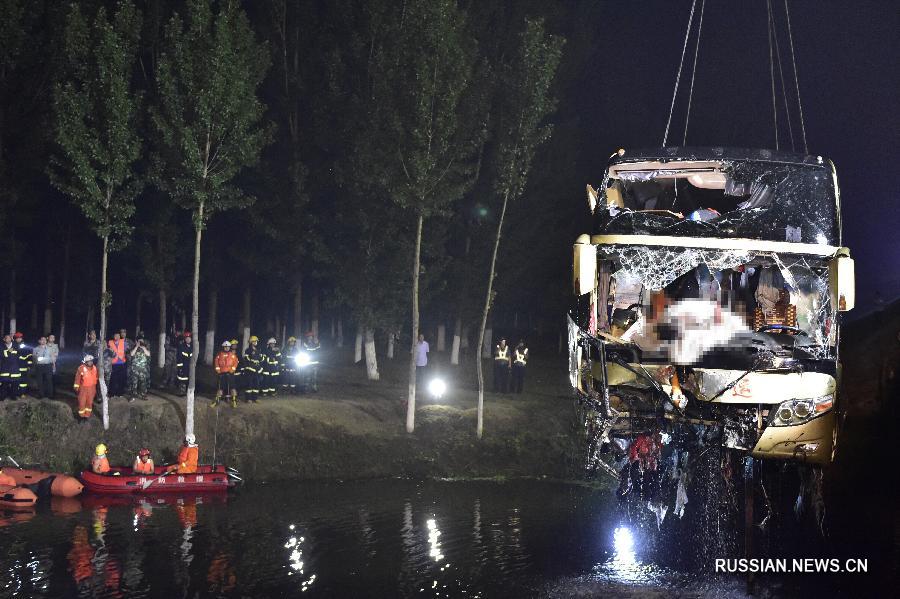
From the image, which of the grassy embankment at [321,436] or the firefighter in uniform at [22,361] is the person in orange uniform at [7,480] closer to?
the grassy embankment at [321,436]

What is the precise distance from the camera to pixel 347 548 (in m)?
15.8

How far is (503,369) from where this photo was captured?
95.9 ft

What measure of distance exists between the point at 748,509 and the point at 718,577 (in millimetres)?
2298

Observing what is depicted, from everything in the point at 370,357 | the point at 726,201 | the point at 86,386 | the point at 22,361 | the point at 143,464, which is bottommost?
the point at 143,464

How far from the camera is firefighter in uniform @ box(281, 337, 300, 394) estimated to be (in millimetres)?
26500

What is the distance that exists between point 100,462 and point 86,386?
2700 mm

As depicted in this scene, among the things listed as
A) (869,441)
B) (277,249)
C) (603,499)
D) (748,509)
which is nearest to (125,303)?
(277,249)

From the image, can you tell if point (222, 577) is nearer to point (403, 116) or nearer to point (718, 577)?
point (718, 577)

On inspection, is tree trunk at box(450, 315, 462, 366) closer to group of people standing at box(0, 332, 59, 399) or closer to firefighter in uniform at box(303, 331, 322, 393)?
firefighter in uniform at box(303, 331, 322, 393)

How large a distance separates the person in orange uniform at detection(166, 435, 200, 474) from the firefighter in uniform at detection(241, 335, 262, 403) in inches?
145

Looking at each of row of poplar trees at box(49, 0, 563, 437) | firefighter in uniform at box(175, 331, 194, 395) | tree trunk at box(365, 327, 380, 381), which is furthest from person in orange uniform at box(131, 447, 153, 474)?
→ tree trunk at box(365, 327, 380, 381)

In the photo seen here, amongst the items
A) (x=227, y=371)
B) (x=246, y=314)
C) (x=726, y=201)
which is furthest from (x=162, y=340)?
(x=726, y=201)

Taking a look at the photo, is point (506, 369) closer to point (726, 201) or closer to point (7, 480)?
point (7, 480)

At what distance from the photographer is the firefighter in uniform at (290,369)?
26.5m
